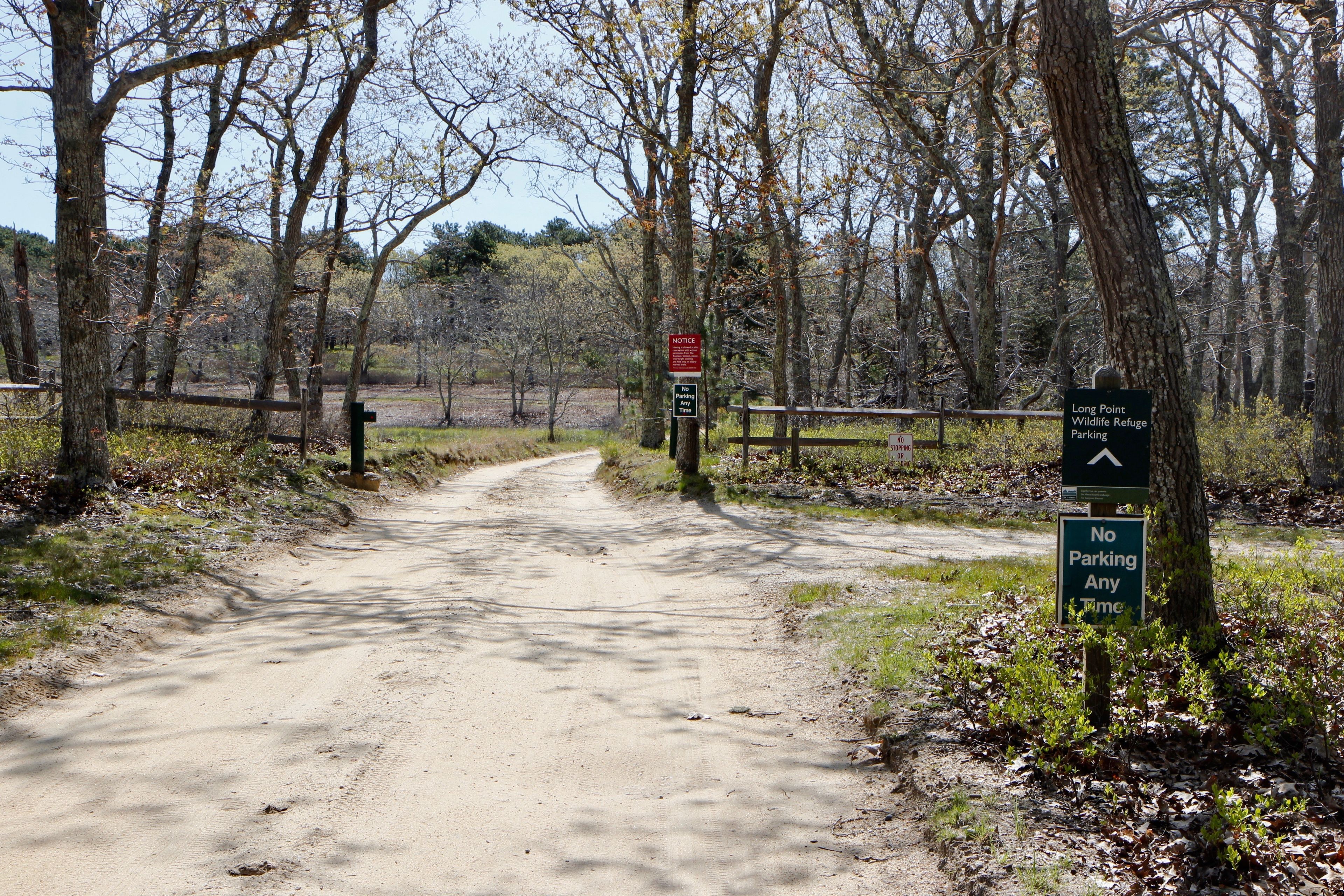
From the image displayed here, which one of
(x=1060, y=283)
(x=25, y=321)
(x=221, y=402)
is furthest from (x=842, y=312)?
(x=25, y=321)

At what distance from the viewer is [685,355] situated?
1694cm

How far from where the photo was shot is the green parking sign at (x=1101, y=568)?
4316 mm

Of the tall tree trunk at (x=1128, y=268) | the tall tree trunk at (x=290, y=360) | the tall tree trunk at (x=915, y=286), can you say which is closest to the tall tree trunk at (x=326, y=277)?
the tall tree trunk at (x=290, y=360)

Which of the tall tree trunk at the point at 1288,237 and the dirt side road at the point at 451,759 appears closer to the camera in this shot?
the dirt side road at the point at 451,759

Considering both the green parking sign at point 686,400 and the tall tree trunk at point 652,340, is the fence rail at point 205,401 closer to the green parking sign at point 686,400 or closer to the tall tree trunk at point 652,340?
the green parking sign at point 686,400

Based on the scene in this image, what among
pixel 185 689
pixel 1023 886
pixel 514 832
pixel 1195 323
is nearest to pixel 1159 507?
pixel 1023 886

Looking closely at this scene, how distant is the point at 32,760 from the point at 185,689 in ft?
3.76

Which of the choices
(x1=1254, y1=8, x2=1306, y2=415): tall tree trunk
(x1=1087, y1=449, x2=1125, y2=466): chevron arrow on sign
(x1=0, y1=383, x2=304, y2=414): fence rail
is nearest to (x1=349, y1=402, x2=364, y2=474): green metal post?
(x1=0, y1=383, x2=304, y2=414): fence rail

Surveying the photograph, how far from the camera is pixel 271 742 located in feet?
16.3

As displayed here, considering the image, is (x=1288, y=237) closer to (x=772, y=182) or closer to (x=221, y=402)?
(x=772, y=182)

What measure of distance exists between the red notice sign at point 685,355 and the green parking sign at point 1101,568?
1267cm

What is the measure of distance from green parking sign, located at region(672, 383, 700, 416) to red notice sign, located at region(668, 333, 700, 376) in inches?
8.1

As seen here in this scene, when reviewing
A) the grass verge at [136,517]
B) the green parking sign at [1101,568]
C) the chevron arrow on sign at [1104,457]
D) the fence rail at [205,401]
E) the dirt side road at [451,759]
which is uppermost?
the fence rail at [205,401]

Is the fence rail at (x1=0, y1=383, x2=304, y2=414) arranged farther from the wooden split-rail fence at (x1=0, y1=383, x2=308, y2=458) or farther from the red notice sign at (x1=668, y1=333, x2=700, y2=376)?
the red notice sign at (x1=668, y1=333, x2=700, y2=376)
